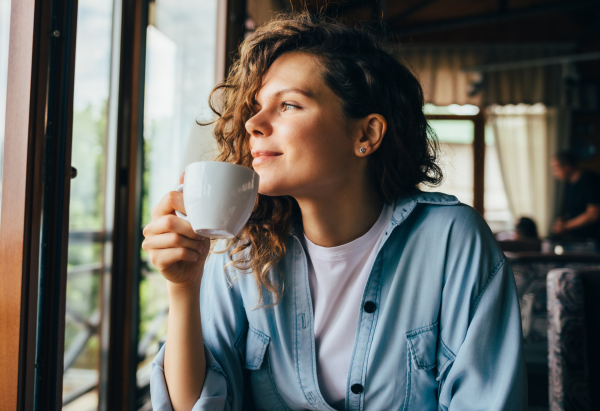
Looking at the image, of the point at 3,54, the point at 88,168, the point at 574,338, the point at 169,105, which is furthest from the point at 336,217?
the point at 169,105

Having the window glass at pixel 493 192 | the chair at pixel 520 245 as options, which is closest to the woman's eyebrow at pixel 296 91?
the chair at pixel 520 245

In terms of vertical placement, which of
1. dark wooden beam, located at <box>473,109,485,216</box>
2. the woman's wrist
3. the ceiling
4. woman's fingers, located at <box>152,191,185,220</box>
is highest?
the ceiling

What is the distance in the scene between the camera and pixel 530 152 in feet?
21.0

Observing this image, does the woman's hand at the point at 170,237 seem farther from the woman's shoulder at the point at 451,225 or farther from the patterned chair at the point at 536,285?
the patterned chair at the point at 536,285

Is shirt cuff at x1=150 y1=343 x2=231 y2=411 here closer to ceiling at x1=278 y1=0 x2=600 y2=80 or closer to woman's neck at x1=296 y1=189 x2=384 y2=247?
woman's neck at x1=296 y1=189 x2=384 y2=247

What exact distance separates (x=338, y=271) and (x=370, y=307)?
11cm

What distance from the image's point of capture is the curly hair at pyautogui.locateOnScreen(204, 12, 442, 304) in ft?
3.81

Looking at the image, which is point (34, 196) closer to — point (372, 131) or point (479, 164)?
point (372, 131)

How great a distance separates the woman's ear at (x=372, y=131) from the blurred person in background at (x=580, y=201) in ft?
15.1

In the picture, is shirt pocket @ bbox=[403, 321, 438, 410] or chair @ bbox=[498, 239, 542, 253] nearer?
shirt pocket @ bbox=[403, 321, 438, 410]

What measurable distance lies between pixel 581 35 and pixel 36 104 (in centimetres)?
696

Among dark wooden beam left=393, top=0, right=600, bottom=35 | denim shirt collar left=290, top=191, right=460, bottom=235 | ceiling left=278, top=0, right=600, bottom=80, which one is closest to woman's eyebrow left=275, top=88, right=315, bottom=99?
denim shirt collar left=290, top=191, right=460, bottom=235

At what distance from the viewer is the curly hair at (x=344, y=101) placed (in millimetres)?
1161

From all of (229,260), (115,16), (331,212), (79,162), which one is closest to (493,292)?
(331,212)
